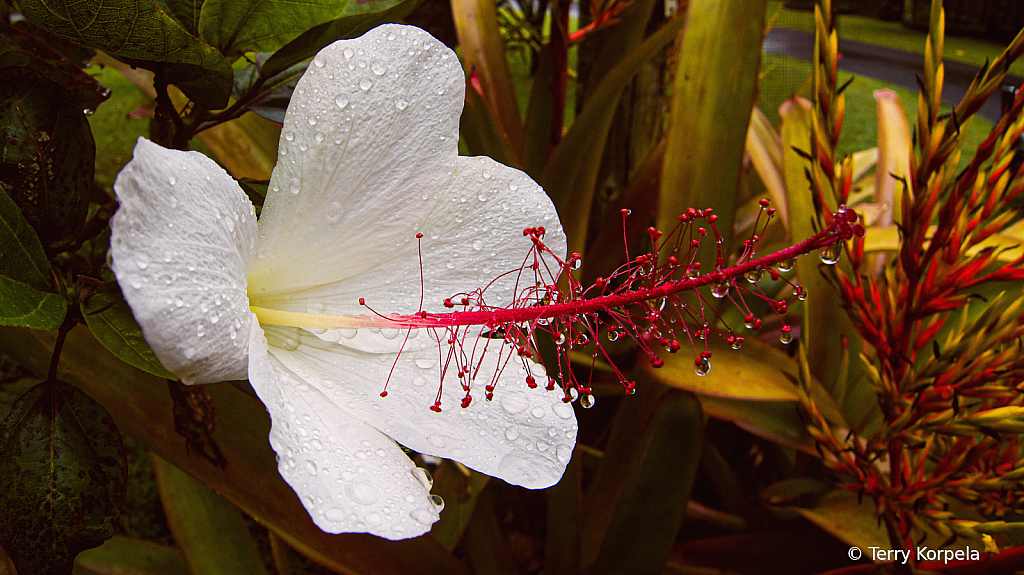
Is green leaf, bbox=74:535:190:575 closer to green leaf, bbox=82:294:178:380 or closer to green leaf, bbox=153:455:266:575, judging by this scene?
green leaf, bbox=153:455:266:575

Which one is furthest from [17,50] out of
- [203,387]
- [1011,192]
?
[1011,192]

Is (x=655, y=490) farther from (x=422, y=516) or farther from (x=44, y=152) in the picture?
(x=44, y=152)

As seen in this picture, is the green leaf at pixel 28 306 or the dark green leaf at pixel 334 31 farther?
the dark green leaf at pixel 334 31

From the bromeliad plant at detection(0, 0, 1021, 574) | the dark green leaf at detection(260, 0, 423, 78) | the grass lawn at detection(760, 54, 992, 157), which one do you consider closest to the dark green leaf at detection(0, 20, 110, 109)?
the bromeliad plant at detection(0, 0, 1021, 574)

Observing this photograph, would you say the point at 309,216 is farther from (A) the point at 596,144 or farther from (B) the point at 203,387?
(A) the point at 596,144

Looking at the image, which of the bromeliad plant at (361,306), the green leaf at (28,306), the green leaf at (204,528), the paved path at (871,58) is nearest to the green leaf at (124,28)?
the bromeliad plant at (361,306)

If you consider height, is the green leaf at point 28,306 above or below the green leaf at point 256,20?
below

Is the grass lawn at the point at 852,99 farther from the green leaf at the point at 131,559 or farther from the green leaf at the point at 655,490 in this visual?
the green leaf at the point at 131,559
